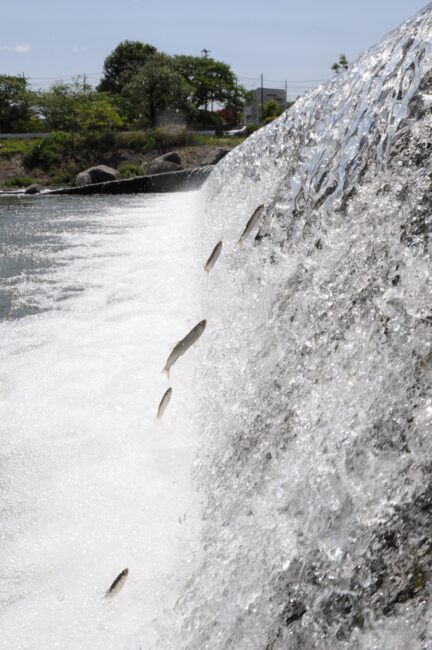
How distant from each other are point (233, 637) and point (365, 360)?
1.01 metres

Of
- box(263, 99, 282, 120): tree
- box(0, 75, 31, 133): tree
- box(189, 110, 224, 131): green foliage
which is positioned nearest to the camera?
box(0, 75, 31, 133): tree

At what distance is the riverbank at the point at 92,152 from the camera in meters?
28.6

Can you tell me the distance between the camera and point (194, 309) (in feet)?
16.8

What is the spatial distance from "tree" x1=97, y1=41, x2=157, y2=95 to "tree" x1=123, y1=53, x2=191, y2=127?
8.89 metres

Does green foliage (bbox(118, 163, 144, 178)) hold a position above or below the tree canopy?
below

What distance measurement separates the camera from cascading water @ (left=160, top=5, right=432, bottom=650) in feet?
5.83

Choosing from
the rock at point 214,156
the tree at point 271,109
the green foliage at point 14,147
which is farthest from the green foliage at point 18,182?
the tree at point 271,109

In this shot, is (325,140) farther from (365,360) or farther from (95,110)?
(95,110)

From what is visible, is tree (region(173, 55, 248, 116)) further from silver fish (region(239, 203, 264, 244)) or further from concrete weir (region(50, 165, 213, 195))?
silver fish (region(239, 203, 264, 244))

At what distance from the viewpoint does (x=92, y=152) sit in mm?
29844

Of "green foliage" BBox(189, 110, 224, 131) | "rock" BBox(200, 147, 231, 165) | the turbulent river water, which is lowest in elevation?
the turbulent river water

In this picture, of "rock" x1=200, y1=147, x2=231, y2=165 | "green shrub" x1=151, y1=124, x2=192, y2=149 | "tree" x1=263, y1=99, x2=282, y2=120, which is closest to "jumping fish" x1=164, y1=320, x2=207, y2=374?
"rock" x1=200, y1=147, x2=231, y2=165

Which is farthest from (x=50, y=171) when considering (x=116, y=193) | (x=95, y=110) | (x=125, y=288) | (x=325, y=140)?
(x=325, y=140)

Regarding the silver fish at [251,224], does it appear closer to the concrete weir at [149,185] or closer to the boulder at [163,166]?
the concrete weir at [149,185]
